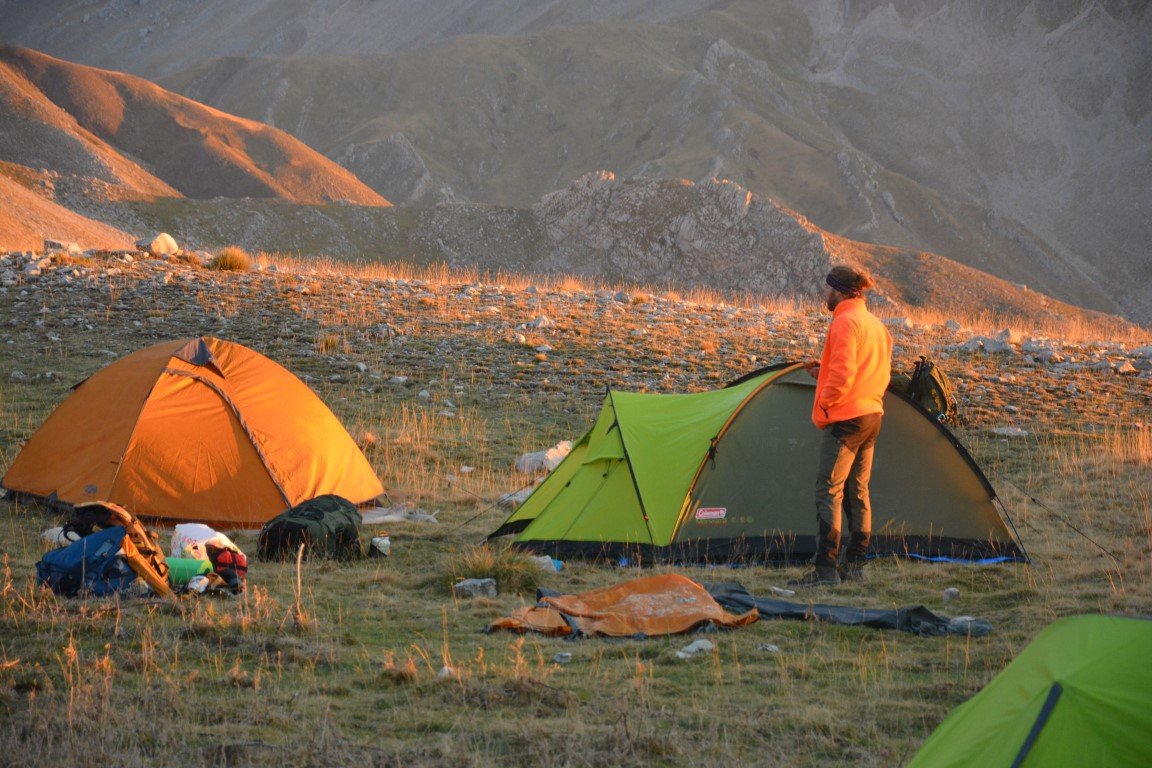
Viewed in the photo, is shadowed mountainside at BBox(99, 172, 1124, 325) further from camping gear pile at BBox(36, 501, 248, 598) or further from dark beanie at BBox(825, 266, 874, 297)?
camping gear pile at BBox(36, 501, 248, 598)

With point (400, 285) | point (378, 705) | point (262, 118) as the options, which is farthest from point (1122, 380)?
point (262, 118)

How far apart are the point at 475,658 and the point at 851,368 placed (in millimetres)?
3405

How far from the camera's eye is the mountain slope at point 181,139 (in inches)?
2571

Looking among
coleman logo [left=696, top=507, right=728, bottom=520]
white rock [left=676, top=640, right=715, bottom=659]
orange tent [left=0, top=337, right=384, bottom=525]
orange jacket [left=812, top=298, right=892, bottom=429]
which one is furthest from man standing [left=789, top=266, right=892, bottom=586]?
orange tent [left=0, top=337, right=384, bottom=525]

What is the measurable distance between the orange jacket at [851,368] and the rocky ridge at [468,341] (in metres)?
7.07

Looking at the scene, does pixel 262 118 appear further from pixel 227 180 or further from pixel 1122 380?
pixel 1122 380

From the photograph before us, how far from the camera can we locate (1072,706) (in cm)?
301

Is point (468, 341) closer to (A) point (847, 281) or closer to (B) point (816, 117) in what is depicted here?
(A) point (847, 281)

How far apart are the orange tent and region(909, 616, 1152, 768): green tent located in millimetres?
7011

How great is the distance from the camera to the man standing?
7492mm

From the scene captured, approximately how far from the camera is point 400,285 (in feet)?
70.1

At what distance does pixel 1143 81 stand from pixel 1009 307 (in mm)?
60750

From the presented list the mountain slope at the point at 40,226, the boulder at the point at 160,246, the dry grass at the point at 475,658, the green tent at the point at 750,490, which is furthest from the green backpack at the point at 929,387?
the mountain slope at the point at 40,226

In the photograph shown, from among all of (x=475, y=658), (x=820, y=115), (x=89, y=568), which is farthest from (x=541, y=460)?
(x=820, y=115)
